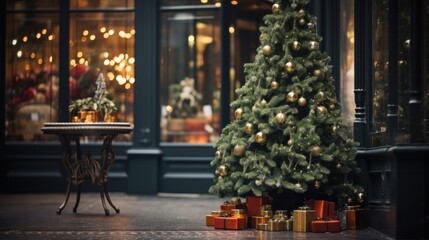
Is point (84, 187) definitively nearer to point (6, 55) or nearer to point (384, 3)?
point (6, 55)

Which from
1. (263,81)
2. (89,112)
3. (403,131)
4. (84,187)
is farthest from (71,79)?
Answer: (403,131)

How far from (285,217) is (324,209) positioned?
0.39 metres

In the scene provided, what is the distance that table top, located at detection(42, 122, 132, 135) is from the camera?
10.6 meters

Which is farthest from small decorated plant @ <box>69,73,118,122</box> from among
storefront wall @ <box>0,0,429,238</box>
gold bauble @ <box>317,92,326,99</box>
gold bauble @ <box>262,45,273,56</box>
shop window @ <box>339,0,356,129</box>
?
storefront wall @ <box>0,0,429,238</box>

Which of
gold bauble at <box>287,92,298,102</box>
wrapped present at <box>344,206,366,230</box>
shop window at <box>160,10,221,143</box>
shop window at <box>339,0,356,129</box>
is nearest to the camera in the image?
gold bauble at <box>287,92,298,102</box>

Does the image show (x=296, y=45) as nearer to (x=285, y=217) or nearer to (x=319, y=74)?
(x=319, y=74)

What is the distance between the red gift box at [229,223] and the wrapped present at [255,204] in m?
0.24

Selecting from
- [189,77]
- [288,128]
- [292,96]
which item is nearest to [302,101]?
[292,96]

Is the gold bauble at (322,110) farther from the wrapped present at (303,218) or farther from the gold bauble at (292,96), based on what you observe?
the wrapped present at (303,218)

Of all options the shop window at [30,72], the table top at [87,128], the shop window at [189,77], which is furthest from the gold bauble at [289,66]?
the shop window at [30,72]

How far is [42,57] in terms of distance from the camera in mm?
15062

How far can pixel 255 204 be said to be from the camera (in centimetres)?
930

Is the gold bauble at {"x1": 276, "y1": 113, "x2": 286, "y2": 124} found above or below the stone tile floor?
above

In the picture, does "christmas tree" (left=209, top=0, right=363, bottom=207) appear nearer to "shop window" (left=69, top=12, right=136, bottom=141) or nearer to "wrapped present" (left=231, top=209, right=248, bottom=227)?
"wrapped present" (left=231, top=209, right=248, bottom=227)
